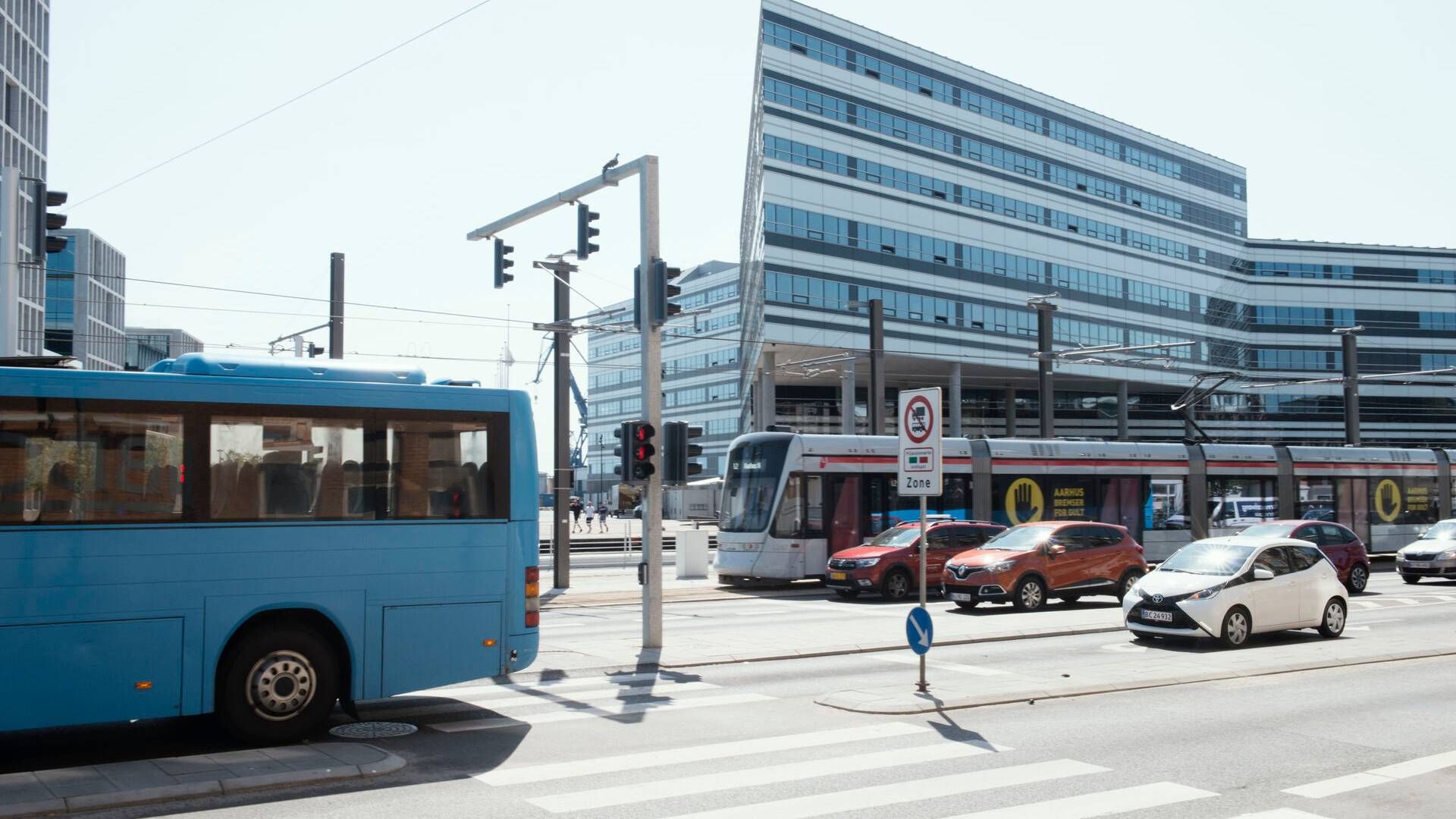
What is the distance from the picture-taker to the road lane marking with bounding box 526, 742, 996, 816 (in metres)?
7.58

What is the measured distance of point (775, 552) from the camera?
26.3 m

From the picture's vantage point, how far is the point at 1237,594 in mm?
15930

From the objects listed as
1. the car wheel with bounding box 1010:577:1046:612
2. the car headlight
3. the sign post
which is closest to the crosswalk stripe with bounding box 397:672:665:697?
the sign post

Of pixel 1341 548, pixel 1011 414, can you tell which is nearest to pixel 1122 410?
pixel 1011 414

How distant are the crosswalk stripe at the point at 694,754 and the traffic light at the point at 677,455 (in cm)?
656

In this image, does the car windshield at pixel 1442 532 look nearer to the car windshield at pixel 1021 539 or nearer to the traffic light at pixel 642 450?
the car windshield at pixel 1021 539

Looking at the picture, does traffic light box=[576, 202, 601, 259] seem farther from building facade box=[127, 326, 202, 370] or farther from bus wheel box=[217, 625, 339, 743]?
building facade box=[127, 326, 202, 370]

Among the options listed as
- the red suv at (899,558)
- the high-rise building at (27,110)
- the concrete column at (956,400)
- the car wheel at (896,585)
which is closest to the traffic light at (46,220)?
the red suv at (899,558)

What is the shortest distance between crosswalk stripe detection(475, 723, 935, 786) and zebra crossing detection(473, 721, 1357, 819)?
14 mm

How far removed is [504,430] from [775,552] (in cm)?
1636

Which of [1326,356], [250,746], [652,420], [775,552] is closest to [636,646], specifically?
[652,420]

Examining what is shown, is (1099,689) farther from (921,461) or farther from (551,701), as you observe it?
(551,701)

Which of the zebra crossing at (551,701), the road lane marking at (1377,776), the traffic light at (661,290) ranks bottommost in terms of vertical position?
the zebra crossing at (551,701)

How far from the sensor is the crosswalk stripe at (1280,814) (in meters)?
7.21
